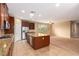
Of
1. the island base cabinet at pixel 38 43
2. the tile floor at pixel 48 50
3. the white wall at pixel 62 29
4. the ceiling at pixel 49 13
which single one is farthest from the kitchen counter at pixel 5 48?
the island base cabinet at pixel 38 43

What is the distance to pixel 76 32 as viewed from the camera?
9.60ft

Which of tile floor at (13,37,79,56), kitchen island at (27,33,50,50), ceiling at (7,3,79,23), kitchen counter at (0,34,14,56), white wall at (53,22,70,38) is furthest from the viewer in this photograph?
kitchen island at (27,33,50,50)

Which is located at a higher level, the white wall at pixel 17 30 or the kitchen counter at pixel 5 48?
the white wall at pixel 17 30

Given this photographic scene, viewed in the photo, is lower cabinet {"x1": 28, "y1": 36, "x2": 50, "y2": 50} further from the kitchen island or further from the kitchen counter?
the kitchen counter

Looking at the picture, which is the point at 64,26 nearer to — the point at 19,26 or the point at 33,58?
the point at 19,26

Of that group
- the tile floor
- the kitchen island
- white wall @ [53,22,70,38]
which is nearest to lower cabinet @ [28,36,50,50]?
the kitchen island

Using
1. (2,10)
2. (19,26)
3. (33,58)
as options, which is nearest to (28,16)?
(19,26)

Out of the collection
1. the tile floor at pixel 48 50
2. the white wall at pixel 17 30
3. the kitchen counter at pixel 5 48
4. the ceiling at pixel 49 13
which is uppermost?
the ceiling at pixel 49 13

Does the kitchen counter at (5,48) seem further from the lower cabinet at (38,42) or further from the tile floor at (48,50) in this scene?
the lower cabinet at (38,42)

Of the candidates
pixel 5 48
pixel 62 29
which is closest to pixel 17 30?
pixel 62 29

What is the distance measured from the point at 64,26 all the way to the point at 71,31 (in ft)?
0.88

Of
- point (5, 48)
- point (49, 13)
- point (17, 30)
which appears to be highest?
point (49, 13)

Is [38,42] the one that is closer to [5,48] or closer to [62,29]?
[62,29]

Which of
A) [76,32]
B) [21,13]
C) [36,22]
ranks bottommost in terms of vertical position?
[76,32]
